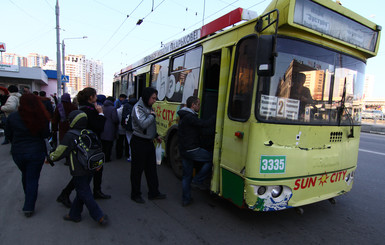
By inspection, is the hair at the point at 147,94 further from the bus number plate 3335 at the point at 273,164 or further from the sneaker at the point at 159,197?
the bus number plate 3335 at the point at 273,164

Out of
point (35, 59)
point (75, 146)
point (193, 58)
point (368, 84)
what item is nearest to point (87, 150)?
point (75, 146)

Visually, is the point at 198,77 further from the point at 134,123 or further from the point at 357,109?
the point at 357,109

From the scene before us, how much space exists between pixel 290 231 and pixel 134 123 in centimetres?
281

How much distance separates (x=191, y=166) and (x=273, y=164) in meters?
1.42

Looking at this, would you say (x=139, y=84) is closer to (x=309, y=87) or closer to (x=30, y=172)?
(x=30, y=172)

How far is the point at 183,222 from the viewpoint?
3.26m

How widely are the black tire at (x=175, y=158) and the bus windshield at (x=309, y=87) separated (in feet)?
8.61

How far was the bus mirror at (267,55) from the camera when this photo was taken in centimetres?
253

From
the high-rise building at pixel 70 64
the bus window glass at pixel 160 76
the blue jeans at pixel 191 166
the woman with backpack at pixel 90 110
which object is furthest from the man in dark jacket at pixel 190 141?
the high-rise building at pixel 70 64

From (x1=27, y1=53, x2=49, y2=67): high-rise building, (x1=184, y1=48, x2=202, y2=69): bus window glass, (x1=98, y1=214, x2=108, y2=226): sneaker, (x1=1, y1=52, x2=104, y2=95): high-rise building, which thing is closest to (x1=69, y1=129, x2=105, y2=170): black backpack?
(x1=98, y1=214, x2=108, y2=226): sneaker

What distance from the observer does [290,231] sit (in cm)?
315

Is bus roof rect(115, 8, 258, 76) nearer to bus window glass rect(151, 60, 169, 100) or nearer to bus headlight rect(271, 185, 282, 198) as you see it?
bus window glass rect(151, 60, 169, 100)

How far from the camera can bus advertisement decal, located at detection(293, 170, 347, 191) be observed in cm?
303

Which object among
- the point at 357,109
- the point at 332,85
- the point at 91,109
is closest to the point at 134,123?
the point at 91,109
